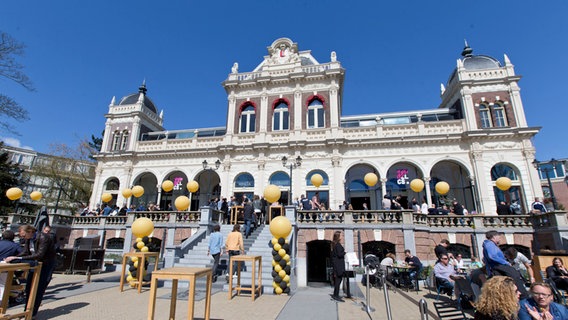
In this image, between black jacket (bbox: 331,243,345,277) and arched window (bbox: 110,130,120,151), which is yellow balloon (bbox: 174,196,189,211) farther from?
arched window (bbox: 110,130,120,151)

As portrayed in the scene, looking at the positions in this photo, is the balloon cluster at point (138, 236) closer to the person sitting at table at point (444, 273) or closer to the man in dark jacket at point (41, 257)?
the man in dark jacket at point (41, 257)

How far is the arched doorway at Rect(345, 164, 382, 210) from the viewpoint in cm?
2334

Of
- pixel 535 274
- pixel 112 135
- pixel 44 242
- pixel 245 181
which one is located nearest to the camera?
pixel 44 242

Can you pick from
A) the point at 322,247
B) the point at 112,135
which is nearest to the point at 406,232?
the point at 322,247

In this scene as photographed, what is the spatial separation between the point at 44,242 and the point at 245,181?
1832cm

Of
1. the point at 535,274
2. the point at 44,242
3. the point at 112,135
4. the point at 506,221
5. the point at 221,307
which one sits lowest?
the point at 221,307

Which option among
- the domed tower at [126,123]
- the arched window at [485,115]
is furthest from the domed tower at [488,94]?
the domed tower at [126,123]

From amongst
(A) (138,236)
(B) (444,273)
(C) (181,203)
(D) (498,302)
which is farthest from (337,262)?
(C) (181,203)

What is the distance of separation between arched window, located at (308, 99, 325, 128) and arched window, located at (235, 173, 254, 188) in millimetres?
7225

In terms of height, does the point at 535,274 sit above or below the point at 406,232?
below

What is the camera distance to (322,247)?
15648 millimetres

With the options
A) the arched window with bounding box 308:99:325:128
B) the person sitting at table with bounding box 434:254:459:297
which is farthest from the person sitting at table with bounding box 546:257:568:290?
the arched window with bounding box 308:99:325:128

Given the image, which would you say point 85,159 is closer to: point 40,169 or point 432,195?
point 40,169

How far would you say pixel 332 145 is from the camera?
23.4 metres
